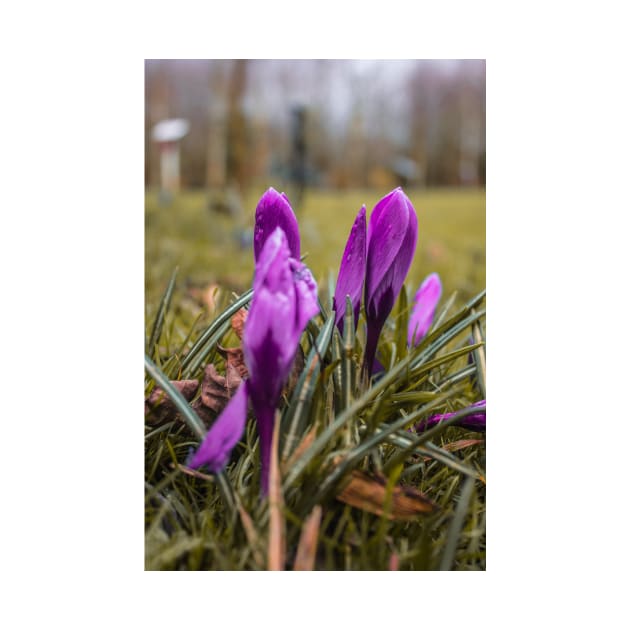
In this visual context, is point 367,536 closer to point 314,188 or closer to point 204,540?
point 204,540

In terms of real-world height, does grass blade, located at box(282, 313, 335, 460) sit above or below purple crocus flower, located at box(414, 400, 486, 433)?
above

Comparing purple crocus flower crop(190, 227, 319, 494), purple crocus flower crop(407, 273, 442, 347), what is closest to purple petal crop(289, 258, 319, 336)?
purple crocus flower crop(190, 227, 319, 494)

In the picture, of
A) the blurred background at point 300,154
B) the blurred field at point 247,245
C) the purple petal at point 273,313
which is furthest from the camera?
the blurred background at point 300,154

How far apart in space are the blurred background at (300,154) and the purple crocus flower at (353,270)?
98 cm

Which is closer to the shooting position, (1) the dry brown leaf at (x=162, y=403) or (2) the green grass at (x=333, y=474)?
(2) the green grass at (x=333, y=474)

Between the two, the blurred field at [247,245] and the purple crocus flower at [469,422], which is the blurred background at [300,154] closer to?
the blurred field at [247,245]

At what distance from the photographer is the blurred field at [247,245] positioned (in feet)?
8.97

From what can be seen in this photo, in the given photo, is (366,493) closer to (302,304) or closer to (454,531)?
(454,531)

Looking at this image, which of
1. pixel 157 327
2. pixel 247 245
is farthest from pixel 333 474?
pixel 247 245

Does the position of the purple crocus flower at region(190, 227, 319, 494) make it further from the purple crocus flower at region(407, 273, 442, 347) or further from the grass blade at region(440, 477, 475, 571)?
the purple crocus flower at region(407, 273, 442, 347)

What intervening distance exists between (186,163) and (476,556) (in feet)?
14.7

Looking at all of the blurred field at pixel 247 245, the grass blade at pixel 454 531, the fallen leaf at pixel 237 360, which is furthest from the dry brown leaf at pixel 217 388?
the blurred field at pixel 247 245

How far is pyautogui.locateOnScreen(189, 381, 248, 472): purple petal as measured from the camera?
0.87 metres
